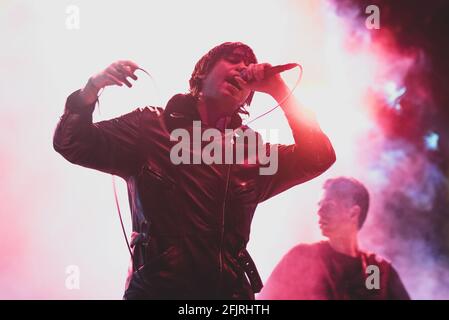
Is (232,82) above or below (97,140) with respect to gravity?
above

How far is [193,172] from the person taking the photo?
6.09ft

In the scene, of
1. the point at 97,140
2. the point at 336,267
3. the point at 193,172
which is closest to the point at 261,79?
the point at 193,172

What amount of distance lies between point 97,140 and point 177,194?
0.29 meters

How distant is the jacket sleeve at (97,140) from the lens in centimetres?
169

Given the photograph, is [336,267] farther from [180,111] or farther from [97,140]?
[97,140]

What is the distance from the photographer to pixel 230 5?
217 cm

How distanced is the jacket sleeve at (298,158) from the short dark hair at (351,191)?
5.8 inches

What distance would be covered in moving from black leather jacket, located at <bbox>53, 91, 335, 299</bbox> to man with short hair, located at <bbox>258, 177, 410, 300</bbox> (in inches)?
7.3

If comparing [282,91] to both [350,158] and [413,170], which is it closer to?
[350,158]

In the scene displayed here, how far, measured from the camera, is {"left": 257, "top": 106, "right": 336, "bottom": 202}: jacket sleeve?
1868mm

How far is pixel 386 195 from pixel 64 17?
1.31 metres

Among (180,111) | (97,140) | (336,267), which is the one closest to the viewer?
(97,140)
